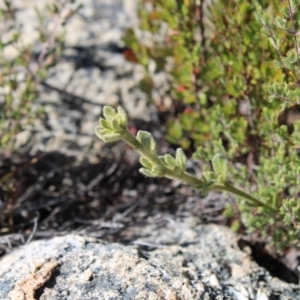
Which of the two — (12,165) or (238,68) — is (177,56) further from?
(12,165)

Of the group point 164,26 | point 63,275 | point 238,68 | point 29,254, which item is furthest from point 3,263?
point 164,26

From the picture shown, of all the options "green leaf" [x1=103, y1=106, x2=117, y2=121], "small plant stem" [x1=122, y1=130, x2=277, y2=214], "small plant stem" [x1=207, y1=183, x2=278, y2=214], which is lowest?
"small plant stem" [x1=207, y1=183, x2=278, y2=214]

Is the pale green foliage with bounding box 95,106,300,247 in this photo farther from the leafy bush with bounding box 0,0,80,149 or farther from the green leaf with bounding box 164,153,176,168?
the leafy bush with bounding box 0,0,80,149

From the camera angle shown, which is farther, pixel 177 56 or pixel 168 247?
pixel 177 56

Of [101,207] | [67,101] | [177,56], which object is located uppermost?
[177,56]

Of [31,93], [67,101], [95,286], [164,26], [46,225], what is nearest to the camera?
[95,286]

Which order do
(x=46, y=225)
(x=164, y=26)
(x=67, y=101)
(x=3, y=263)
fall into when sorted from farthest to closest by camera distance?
(x=164, y=26), (x=67, y=101), (x=46, y=225), (x=3, y=263)

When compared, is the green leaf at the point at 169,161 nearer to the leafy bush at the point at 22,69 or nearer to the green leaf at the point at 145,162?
the green leaf at the point at 145,162

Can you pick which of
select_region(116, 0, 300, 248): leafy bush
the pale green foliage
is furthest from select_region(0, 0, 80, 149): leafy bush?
the pale green foliage
